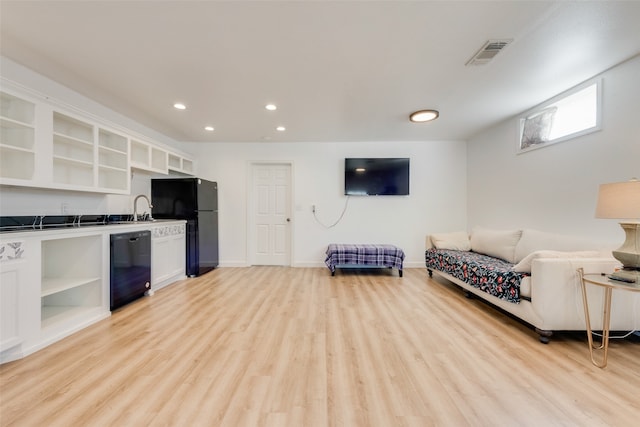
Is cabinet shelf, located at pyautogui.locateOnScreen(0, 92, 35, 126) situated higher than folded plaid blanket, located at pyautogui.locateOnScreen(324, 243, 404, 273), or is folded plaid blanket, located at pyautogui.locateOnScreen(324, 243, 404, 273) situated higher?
cabinet shelf, located at pyautogui.locateOnScreen(0, 92, 35, 126)

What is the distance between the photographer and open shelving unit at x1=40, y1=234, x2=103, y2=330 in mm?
2359

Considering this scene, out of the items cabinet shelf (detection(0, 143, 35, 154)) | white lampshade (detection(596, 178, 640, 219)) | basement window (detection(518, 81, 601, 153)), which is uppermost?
basement window (detection(518, 81, 601, 153))

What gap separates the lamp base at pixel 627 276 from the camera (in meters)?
1.63

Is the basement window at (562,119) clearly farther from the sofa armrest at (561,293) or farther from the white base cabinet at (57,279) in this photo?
the white base cabinet at (57,279)

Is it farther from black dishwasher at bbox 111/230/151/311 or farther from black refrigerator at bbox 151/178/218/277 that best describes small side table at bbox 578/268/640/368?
black refrigerator at bbox 151/178/218/277

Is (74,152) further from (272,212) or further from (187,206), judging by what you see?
(272,212)

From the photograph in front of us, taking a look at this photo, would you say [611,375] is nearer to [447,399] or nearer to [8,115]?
[447,399]

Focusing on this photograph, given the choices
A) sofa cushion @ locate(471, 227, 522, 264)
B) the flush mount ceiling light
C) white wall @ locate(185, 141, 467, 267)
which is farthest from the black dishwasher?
sofa cushion @ locate(471, 227, 522, 264)

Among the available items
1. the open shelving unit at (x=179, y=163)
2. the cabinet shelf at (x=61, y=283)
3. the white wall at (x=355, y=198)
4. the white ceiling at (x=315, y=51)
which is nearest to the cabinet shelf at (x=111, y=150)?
the white ceiling at (x=315, y=51)

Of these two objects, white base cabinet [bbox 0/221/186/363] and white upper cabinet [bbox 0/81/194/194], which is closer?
white base cabinet [bbox 0/221/186/363]

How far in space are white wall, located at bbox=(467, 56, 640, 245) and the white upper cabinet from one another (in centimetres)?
521

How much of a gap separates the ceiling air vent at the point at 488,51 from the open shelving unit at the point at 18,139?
3.85 metres

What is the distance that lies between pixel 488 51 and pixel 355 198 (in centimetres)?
297

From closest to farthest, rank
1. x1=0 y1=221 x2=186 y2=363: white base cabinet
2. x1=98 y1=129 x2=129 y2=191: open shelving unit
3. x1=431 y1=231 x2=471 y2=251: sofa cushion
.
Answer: x1=0 y1=221 x2=186 y2=363: white base cabinet → x1=98 y1=129 x2=129 y2=191: open shelving unit → x1=431 y1=231 x2=471 y2=251: sofa cushion
